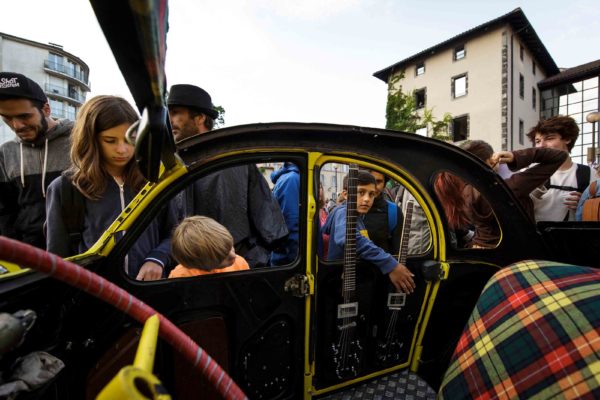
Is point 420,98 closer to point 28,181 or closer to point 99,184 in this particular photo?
point 28,181

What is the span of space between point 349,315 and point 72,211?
1.71 m

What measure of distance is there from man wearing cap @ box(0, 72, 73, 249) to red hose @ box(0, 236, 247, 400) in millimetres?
2289

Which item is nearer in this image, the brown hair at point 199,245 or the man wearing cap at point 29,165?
the brown hair at point 199,245

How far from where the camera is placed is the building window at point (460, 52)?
80.3 ft

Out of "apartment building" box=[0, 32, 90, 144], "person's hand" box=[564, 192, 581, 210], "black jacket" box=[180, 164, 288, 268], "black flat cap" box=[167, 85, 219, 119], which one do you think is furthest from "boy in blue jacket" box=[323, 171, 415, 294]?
"apartment building" box=[0, 32, 90, 144]

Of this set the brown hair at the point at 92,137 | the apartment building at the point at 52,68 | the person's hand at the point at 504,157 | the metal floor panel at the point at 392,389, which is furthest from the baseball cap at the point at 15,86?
the apartment building at the point at 52,68

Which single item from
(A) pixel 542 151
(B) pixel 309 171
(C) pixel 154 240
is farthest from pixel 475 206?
(C) pixel 154 240

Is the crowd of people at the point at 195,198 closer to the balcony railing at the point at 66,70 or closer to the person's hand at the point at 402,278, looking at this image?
the person's hand at the point at 402,278

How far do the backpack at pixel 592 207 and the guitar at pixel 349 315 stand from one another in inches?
85.7

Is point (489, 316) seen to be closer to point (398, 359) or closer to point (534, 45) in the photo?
point (398, 359)

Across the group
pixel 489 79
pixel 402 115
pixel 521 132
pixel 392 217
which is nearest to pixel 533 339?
pixel 392 217

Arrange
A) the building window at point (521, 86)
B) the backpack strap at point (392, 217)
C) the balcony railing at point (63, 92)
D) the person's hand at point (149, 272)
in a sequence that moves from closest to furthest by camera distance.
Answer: the person's hand at point (149, 272) → the backpack strap at point (392, 217) → the building window at point (521, 86) → the balcony railing at point (63, 92)

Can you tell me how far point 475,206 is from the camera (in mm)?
2455

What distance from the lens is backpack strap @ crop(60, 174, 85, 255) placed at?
1.68 metres
